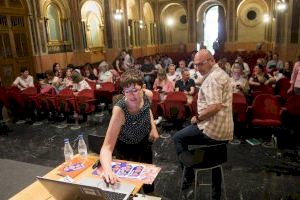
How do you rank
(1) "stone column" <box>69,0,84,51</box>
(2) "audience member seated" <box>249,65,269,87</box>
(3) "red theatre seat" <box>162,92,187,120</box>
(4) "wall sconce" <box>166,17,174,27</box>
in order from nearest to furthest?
(3) "red theatre seat" <box>162,92,187,120</box> < (2) "audience member seated" <box>249,65,269,87</box> < (1) "stone column" <box>69,0,84,51</box> < (4) "wall sconce" <box>166,17,174,27</box>

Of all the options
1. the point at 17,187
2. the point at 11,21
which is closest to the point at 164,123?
the point at 17,187

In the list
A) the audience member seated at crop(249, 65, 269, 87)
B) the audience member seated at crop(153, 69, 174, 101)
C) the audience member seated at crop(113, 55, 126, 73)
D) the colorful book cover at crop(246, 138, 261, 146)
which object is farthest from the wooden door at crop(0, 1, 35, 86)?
the colorful book cover at crop(246, 138, 261, 146)

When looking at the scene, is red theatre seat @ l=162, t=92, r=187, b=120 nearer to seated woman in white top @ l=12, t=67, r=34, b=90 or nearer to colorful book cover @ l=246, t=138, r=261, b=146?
colorful book cover @ l=246, t=138, r=261, b=146

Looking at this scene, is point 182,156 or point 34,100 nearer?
point 182,156

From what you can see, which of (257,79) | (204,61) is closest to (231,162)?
(204,61)

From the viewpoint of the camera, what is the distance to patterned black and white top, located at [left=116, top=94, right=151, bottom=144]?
244cm

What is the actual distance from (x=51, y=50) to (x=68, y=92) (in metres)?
6.73

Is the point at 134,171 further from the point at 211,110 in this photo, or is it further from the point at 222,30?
the point at 222,30

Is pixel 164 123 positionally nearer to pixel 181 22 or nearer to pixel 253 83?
pixel 253 83

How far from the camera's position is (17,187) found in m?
3.14

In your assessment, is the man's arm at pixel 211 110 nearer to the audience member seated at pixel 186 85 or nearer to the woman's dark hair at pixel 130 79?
the woman's dark hair at pixel 130 79

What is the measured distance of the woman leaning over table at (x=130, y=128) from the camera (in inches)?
86.9

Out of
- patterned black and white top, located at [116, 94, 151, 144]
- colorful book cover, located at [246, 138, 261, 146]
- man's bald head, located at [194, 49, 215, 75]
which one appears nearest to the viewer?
patterned black and white top, located at [116, 94, 151, 144]

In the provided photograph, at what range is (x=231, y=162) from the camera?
14.6 feet
